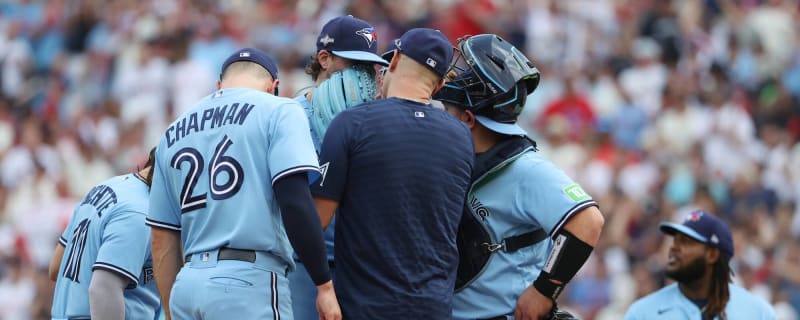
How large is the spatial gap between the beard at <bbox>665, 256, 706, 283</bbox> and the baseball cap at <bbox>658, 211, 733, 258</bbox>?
130 mm

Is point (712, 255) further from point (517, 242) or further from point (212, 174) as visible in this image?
point (212, 174)

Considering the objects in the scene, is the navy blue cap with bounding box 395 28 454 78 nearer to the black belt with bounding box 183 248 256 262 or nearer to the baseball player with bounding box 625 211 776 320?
the black belt with bounding box 183 248 256 262

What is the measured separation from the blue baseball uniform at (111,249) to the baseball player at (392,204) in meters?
1.25

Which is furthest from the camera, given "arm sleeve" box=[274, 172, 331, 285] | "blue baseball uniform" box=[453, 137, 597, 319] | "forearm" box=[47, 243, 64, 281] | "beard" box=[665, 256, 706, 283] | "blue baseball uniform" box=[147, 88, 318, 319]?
"beard" box=[665, 256, 706, 283]

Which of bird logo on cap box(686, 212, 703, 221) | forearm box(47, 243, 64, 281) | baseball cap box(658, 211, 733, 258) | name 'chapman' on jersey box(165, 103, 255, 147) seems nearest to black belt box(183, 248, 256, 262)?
name 'chapman' on jersey box(165, 103, 255, 147)

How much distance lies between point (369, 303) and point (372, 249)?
0.70ft

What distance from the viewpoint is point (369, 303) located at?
527 cm

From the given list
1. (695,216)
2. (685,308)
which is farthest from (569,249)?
(695,216)

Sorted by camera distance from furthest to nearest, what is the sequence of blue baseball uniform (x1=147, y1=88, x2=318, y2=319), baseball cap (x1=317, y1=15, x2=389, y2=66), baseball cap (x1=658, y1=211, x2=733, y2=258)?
1. baseball cap (x1=658, y1=211, x2=733, y2=258)
2. baseball cap (x1=317, y1=15, x2=389, y2=66)
3. blue baseball uniform (x1=147, y1=88, x2=318, y2=319)

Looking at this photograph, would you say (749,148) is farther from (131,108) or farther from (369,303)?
(369,303)

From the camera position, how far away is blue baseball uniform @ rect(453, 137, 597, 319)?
19.1ft

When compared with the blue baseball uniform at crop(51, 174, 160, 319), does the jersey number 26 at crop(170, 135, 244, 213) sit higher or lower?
higher

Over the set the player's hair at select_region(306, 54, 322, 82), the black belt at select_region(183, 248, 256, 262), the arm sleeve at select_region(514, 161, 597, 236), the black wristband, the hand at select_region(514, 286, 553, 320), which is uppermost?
the player's hair at select_region(306, 54, 322, 82)

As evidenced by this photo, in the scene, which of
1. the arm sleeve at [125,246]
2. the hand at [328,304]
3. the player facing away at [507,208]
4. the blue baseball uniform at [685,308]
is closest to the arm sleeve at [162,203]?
the arm sleeve at [125,246]
